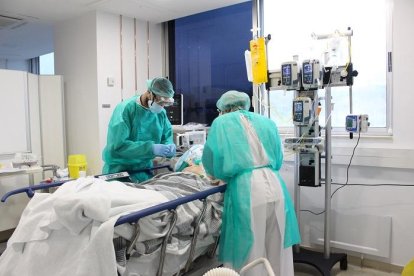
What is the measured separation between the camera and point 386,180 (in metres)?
2.80

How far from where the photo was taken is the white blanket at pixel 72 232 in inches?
56.1

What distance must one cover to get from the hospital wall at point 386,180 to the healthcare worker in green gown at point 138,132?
5.00 ft

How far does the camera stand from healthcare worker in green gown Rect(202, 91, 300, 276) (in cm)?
201

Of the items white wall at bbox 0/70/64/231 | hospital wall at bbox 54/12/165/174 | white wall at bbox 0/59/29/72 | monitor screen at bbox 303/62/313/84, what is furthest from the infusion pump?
white wall at bbox 0/59/29/72

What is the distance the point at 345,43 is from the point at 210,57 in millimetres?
1781

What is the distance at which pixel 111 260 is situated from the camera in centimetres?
140

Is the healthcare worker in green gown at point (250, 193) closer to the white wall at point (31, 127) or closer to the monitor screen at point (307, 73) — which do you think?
the monitor screen at point (307, 73)

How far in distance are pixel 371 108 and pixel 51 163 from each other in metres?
3.39

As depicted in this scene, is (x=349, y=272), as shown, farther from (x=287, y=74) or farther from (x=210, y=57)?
(x=210, y=57)

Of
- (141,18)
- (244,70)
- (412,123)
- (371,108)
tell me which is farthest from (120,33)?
(412,123)

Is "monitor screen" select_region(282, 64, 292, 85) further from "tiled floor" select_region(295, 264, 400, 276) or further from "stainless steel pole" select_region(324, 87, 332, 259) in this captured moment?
"tiled floor" select_region(295, 264, 400, 276)

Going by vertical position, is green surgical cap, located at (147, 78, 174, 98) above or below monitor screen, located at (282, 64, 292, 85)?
below

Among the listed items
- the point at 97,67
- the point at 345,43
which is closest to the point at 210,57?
the point at 97,67

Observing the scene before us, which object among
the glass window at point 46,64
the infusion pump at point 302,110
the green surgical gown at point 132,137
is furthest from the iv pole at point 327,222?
the glass window at point 46,64
